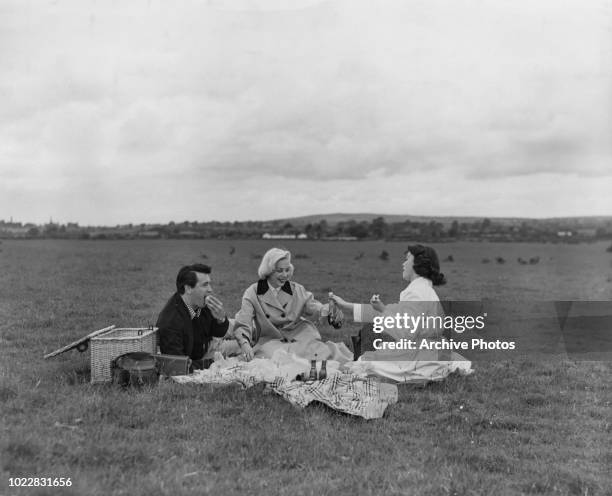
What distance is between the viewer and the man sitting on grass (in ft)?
26.0

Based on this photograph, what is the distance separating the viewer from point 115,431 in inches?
219

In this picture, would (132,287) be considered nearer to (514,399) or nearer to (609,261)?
(514,399)

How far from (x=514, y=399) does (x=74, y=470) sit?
4865 millimetres

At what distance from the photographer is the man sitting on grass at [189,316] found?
7910 millimetres

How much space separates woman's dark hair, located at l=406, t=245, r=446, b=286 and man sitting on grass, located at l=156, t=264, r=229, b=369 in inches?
101

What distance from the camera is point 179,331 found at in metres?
7.94

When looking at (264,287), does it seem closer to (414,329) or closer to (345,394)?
(414,329)

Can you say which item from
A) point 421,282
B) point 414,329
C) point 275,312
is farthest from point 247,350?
point 421,282

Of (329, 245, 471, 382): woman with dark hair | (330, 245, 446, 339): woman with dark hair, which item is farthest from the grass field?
(330, 245, 446, 339): woman with dark hair

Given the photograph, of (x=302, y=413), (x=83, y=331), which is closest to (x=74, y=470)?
(x=302, y=413)

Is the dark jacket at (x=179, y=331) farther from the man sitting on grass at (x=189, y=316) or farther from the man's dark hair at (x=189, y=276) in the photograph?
the man's dark hair at (x=189, y=276)

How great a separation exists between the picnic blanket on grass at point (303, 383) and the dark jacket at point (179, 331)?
18.9 inches

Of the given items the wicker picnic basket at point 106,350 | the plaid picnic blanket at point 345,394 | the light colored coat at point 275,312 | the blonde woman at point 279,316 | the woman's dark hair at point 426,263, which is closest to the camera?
the plaid picnic blanket at point 345,394

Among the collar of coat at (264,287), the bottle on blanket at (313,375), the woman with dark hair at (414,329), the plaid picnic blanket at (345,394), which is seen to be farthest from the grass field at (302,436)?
→ the collar of coat at (264,287)
